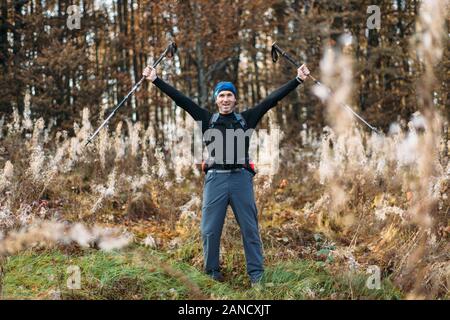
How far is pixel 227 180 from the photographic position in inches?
173

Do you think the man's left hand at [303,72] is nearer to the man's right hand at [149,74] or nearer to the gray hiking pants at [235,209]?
the gray hiking pants at [235,209]

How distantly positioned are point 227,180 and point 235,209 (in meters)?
0.26

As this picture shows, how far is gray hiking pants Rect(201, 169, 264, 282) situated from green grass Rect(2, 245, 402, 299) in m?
0.22

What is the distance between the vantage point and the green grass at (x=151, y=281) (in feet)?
12.9

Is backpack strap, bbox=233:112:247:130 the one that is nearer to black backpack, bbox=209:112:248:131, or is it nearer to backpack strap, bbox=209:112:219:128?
black backpack, bbox=209:112:248:131

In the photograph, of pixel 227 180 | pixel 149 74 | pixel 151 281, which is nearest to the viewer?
pixel 151 281

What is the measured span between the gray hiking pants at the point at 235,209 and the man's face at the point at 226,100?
0.53m

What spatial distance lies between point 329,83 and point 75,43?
24.2 ft

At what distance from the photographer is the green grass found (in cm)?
395

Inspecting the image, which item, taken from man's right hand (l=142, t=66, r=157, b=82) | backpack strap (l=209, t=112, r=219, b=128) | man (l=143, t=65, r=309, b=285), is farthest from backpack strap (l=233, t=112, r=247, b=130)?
man's right hand (l=142, t=66, r=157, b=82)

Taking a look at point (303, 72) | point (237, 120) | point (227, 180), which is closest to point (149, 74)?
point (237, 120)

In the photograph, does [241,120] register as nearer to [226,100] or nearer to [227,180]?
[226,100]

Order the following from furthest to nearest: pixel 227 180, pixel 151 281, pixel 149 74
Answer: pixel 149 74
pixel 227 180
pixel 151 281

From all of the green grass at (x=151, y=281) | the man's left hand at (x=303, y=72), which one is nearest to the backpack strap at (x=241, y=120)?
the man's left hand at (x=303, y=72)
